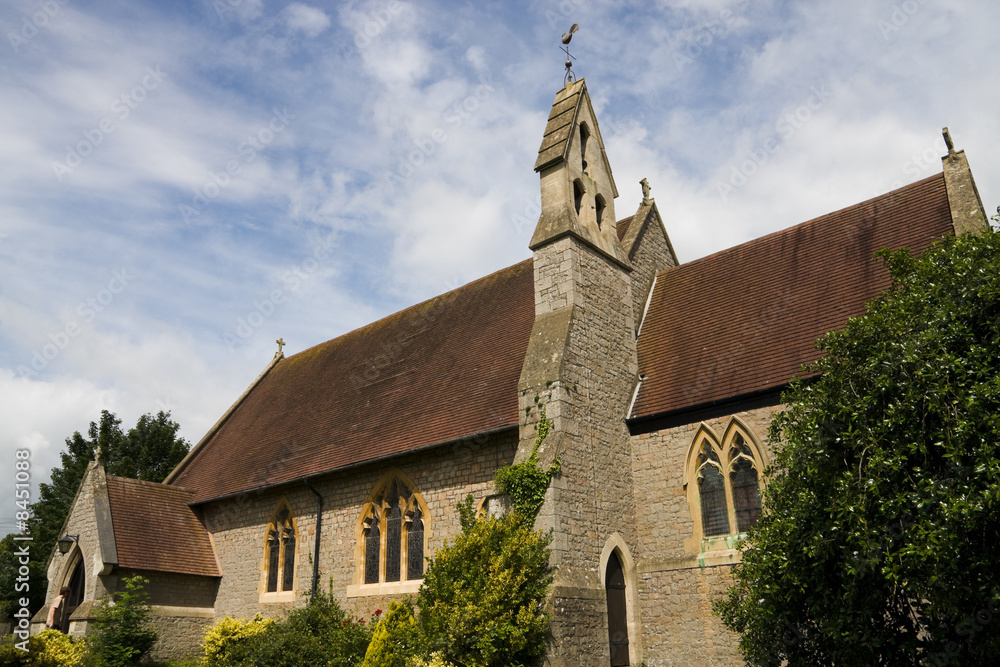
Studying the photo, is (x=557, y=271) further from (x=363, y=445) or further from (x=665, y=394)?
(x=363, y=445)

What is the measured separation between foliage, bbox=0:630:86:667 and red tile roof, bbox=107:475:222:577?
331 cm

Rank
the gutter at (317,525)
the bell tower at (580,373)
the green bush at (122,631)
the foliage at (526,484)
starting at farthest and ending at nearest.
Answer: the gutter at (317,525), the green bush at (122,631), the foliage at (526,484), the bell tower at (580,373)

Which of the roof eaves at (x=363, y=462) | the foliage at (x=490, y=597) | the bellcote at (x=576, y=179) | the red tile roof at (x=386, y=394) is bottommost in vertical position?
the foliage at (x=490, y=597)

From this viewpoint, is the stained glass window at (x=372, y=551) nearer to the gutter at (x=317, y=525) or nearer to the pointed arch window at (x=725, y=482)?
the gutter at (x=317, y=525)

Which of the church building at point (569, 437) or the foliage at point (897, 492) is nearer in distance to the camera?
the foliage at point (897, 492)

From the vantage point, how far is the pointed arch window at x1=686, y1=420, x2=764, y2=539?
1227 centimetres

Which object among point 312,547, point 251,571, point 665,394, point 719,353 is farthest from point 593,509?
point 251,571

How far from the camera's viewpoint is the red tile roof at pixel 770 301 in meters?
13.0

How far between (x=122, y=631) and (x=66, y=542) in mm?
3243

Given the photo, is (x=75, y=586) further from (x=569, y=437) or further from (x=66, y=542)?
(x=569, y=437)

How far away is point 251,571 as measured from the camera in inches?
725

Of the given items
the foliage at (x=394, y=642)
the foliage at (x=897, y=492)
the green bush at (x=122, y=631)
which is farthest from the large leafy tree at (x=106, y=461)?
the foliage at (x=897, y=492)

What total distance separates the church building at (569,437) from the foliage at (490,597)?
0.36 metres

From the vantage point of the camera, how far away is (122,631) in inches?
653
